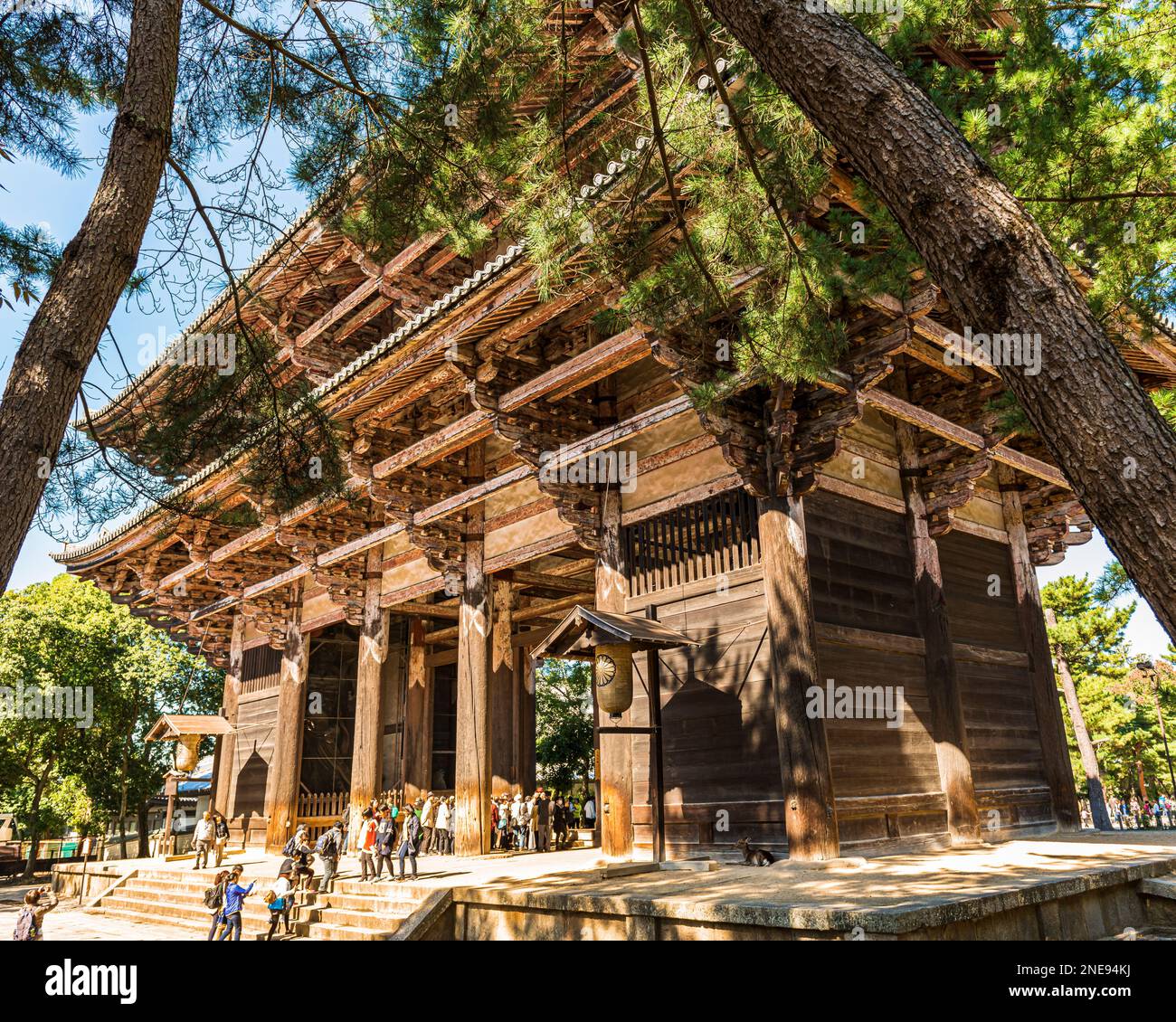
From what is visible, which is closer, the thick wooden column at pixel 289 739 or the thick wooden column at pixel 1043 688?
the thick wooden column at pixel 1043 688

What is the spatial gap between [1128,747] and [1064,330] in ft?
127

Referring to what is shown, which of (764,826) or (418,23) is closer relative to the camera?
(418,23)

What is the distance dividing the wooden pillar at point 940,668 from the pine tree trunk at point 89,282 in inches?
372

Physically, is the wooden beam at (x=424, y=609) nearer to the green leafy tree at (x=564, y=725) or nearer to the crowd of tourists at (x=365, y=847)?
the crowd of tourists at (x=365, y=847)

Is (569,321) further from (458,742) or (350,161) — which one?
(458,742)

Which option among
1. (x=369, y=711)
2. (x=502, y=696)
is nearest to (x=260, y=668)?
(x=369, y=711)

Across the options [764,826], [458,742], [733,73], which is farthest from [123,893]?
[733,73]

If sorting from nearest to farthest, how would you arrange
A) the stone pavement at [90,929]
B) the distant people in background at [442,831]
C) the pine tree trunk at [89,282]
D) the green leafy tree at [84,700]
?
the pine tree trunk at [89,282], the stone pavement at [90,929], the distant people in background at [442,831], the green leafy tree at [84,700]

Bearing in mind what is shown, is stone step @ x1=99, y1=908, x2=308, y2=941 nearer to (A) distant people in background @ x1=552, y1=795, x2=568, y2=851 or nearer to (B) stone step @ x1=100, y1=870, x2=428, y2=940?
(B) stone step @ x1=100, y1=870, x2=428, y2=940

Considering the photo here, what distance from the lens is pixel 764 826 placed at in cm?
876

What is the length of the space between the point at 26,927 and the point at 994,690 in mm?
12108

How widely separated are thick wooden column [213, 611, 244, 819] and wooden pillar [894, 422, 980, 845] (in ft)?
48.3

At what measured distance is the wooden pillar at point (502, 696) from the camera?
1287 cm

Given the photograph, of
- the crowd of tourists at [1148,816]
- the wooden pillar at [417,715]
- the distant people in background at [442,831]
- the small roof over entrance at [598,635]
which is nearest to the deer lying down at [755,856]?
the small roof over entrance at [598,635]
